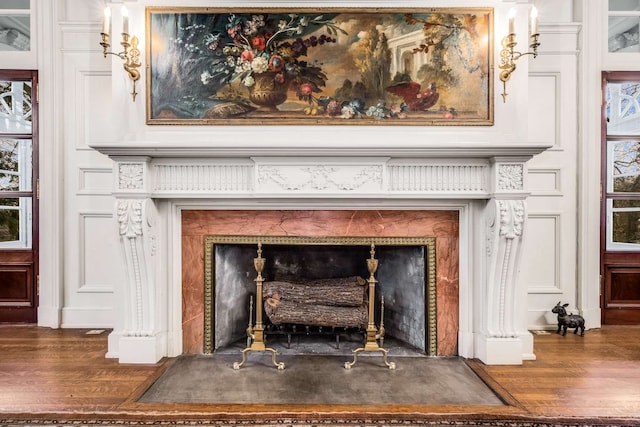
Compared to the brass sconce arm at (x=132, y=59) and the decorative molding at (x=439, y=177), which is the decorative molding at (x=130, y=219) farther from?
the decorative molding at (x=439, y=177)

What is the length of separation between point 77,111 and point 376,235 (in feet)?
8.77

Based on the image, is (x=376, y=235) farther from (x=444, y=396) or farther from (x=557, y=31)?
(x=557, y=31)

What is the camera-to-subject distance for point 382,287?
9.77 feet

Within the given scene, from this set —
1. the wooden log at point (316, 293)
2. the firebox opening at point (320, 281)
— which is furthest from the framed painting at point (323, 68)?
the wooden log at point (316, 293)

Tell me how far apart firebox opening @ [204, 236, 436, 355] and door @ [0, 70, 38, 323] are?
1.84 meters

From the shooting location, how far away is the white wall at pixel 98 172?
10.3ft

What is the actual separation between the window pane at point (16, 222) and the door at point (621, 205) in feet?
16.6

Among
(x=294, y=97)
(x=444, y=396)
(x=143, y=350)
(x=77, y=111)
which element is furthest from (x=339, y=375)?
(x=77, y=111)

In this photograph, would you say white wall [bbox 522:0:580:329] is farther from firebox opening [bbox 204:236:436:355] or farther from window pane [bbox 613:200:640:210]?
→ firebox opening [bbox 204:236:436:355]

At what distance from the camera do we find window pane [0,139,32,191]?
10.8 ft

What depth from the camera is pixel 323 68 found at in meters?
2.54

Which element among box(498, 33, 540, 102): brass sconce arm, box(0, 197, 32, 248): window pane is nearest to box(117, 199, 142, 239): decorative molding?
box(0, 197, 32, 248): window pane

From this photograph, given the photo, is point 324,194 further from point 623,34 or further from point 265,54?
point 623,34

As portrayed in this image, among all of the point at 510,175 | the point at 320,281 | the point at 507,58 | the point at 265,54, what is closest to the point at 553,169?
the point at 510,175
